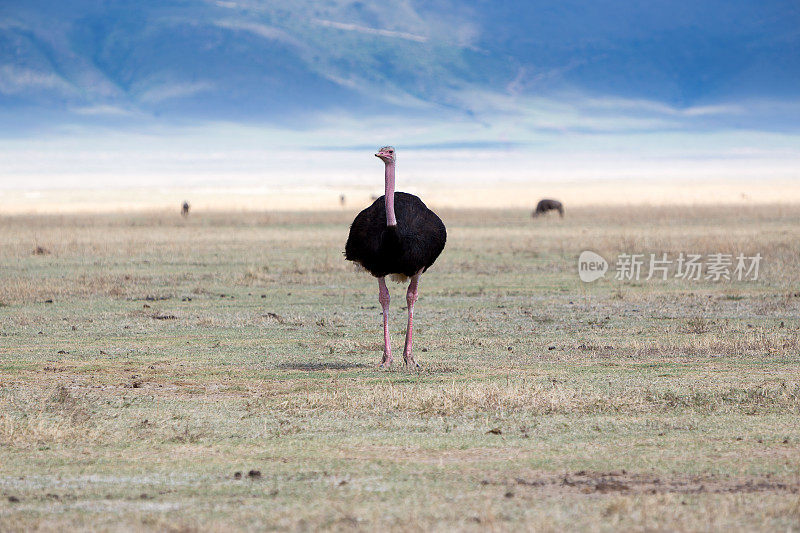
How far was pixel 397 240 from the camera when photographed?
12383mm

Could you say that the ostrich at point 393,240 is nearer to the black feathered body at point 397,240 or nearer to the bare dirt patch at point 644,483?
the black feathered body at point 397,240

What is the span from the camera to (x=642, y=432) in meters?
9.05

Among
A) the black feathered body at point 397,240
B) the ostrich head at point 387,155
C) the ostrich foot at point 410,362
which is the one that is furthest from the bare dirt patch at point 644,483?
the ostrich head at point 387,155

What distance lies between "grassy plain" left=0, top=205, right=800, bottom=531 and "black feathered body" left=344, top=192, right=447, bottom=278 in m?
1.13

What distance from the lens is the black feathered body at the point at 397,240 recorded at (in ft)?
40.9

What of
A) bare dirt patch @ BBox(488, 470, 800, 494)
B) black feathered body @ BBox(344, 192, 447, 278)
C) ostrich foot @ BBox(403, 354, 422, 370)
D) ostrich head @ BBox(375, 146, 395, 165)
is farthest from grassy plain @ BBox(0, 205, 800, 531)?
ostrich head @ BBox(375, 146, 395, 165)

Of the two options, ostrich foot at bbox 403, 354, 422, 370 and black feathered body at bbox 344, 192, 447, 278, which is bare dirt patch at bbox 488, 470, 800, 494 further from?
black feathered body at bbox 344, 192, 447, 278

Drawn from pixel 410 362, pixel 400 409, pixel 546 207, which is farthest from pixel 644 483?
pixel 546 207

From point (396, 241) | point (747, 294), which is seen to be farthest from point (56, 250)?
point (396, 241)

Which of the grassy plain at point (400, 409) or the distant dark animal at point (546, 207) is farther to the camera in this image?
the distant dark animal at point (546, 207)

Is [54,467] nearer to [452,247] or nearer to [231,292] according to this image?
[231,292]

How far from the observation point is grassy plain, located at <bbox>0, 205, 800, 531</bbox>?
6.79 m

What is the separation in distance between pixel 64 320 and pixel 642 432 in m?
10.4

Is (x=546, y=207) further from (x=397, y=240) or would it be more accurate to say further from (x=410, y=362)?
(x=397, y=240)
